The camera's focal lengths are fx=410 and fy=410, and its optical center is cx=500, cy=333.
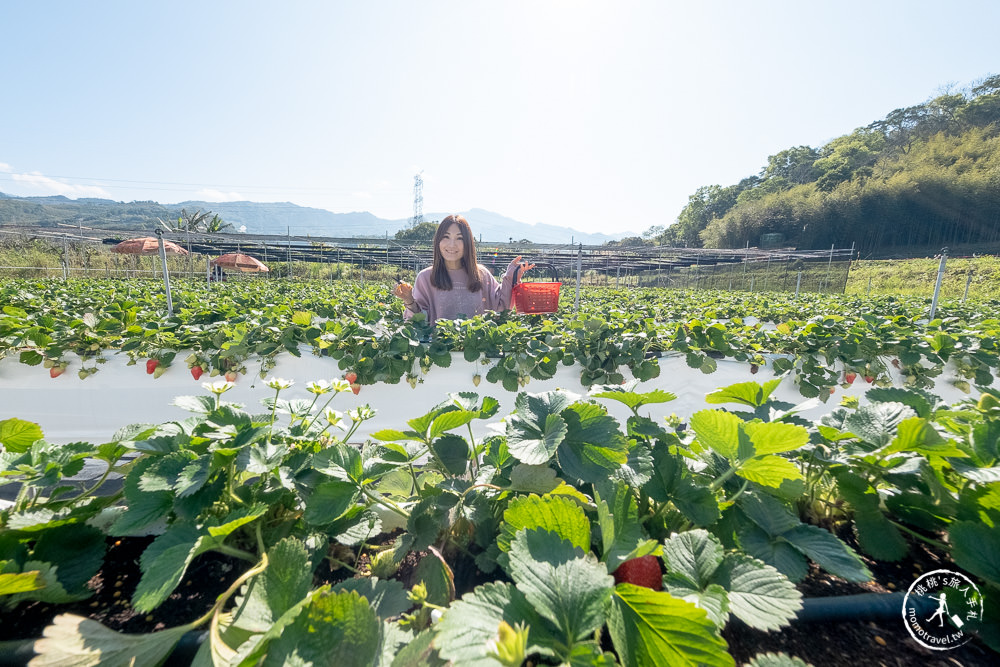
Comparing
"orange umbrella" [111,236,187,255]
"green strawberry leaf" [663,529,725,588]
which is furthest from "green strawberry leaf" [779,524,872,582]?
"orange umbrella" [111,236,187,255]

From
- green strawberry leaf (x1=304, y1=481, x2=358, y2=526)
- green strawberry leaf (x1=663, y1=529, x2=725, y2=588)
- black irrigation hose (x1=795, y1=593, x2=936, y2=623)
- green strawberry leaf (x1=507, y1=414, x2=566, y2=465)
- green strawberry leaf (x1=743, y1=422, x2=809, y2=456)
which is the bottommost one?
black irrigation hose (x1=795, y1=593, x2=936, y2=623)

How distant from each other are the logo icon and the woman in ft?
9.00

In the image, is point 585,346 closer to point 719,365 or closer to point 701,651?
point 719,365

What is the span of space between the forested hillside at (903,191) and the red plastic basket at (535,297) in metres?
37.1

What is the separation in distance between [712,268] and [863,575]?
2764cm

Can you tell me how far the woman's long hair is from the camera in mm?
3080

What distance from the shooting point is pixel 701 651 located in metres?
0.28

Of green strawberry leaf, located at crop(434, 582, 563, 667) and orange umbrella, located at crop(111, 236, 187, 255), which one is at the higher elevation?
orange umbrella, located at crop(111, 236, 187, 255)

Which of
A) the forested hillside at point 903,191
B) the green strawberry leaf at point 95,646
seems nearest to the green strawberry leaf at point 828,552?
the green strawberry leaf at point 95,646

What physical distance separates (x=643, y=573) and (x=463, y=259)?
294 cm

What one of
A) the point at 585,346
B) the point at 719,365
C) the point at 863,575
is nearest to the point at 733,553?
the point at 863,575

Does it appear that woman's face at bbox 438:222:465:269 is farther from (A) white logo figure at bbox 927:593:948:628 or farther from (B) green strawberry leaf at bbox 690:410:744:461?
(A) white logo figure at bbox 927:593:948:628

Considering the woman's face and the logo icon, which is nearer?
the logo icon

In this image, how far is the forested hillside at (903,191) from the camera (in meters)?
32.3
